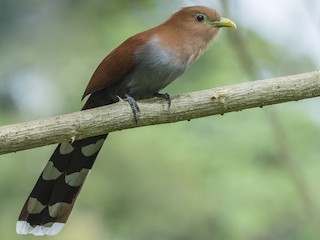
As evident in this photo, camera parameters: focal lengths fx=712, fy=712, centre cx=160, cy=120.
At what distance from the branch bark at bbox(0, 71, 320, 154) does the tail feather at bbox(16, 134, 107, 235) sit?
71cm

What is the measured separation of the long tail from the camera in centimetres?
441

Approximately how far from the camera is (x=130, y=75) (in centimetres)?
414

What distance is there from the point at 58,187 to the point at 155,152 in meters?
1.94

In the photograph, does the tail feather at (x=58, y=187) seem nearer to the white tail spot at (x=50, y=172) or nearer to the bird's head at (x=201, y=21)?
the white tail spot at (x=50, y=172)

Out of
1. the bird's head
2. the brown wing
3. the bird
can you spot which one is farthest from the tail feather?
the bird's head

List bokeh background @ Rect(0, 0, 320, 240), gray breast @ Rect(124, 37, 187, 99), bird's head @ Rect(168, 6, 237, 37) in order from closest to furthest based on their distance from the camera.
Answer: gray breast @ Rect(124, 37, 187, 99) < bird's head @ Rect(168, 6, 237, 37) < bokeh background @ Rect(0, 0, 320, 240)

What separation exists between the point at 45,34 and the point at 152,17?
112cm

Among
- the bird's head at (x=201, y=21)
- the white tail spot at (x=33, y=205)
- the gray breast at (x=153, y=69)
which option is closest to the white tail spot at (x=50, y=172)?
the white tail spot at (x=33, y=205)

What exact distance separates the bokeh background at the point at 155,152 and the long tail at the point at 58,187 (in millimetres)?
1203

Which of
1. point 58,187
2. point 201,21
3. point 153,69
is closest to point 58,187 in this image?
point 58,187

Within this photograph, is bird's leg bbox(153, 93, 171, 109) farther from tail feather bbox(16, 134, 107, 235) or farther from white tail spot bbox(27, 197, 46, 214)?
white tail spot bbox(27, 197, 46, 214)

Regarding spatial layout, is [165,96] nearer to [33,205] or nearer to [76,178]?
[76,178]

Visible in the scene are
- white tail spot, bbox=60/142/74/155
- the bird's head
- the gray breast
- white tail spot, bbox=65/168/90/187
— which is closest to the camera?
the gray breast

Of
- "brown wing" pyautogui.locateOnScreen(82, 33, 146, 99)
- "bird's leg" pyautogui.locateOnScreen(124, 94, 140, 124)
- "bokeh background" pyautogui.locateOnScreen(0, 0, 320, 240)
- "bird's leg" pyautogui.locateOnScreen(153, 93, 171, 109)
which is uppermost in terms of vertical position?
"brown wing" pyautogui.locateOnScreen(82, 33, 146, 99)
